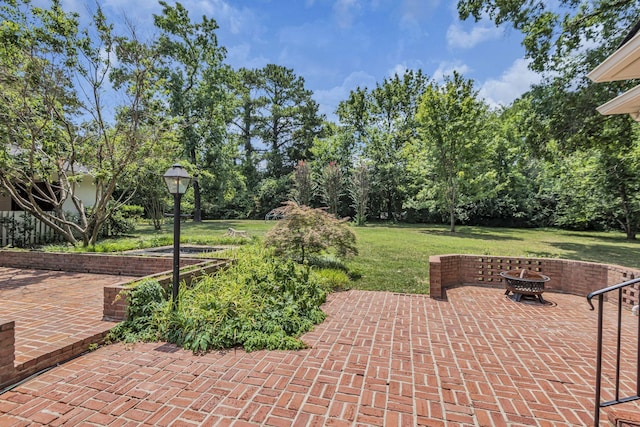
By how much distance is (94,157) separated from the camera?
966 centimetres

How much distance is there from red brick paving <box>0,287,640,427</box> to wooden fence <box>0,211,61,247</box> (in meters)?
10.2

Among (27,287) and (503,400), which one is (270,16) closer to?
(27,287)

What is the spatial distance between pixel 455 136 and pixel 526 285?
13.3 m

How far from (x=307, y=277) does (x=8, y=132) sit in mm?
8845

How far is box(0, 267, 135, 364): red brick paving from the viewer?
11.6 ft

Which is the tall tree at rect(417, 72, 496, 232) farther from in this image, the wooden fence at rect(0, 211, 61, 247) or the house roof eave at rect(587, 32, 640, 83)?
the wooden fence at rect(0, 211, 61, 247)

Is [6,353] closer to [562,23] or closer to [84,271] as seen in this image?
[84,271]

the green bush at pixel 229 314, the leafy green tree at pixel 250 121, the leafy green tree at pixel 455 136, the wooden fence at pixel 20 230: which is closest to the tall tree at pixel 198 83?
the leafy green tree at pixel 250 121

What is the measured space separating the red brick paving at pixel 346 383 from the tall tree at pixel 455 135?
47.6ft

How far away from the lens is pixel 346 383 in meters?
2.95

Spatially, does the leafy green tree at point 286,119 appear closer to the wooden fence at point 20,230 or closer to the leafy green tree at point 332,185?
the leafy green tree at point 332,185

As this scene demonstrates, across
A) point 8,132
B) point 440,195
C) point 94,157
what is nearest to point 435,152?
point 440,195

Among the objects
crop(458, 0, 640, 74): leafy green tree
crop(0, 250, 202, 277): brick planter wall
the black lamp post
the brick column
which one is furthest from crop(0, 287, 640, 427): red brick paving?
crop(458, 0, 640, 74): leafy green tree

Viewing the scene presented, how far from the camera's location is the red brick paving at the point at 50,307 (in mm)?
3521
